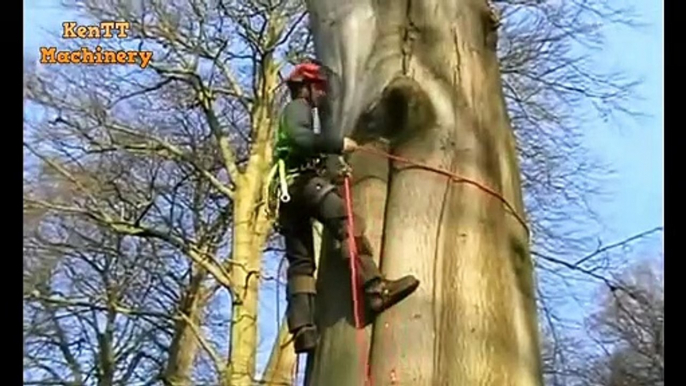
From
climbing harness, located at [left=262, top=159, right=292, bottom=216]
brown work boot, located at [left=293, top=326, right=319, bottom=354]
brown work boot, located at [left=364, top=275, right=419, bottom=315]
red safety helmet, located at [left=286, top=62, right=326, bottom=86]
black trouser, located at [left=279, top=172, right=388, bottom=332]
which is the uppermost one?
red safety helmet, located at [left=286, top=62, right=326, bottom=86]

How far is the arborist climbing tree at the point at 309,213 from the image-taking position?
435cm

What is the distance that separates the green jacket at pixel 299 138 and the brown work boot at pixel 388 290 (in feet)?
1.74

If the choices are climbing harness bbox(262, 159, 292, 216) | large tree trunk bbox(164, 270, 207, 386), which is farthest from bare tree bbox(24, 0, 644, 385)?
climbing harness bbox(262, 159, 292, 216)

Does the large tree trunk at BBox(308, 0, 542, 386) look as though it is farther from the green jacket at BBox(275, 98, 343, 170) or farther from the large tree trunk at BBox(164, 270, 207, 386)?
the large tree trunk at BBox(164, 270, 207, 386)

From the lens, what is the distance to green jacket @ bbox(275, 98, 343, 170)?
465 cm

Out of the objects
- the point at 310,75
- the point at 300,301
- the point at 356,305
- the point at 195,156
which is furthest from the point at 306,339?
the point at 195,156

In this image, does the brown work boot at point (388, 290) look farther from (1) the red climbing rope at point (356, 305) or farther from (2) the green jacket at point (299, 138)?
(2) the green jacket at point (299, 138)

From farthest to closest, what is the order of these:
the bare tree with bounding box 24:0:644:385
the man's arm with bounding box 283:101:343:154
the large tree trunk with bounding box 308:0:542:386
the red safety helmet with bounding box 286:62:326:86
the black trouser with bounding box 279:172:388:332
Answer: the bare tree with bounding box 24:0:644:385
the red safety helmet with bounding box 286:62:326:86
the man's arm with bounding box 283:101:343:154
the black trouser with bounding box 279:172:388:332
the large tree trunk with bounding box 308:0:542:386

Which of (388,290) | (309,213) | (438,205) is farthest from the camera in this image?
(309,213)

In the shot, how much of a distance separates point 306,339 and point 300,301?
204mm

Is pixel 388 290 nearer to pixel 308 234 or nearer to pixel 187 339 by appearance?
pixel 308 234

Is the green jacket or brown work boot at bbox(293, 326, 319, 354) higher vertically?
the green jacket

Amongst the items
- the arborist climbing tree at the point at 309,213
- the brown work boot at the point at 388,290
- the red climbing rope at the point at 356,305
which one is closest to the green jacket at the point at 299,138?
the arborist climbing tree at the point at 309,213

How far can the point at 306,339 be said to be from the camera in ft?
15.5
